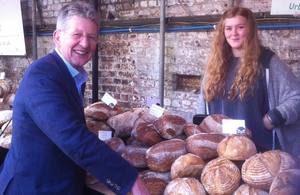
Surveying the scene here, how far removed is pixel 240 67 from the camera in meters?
2.40

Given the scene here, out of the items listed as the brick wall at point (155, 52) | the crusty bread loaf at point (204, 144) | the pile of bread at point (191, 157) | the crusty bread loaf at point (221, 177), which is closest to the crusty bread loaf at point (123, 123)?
the pile of bread at point (191, 157)

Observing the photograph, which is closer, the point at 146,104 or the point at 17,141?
the point at 17,141

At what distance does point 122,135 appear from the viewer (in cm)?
201

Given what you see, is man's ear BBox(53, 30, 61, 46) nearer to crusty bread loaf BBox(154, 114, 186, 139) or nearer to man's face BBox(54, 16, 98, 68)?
A: man's face BBox(54, 16, 98, 68)

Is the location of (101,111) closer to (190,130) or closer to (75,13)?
(190,130)

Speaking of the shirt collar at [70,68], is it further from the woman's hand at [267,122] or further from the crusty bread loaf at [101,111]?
the woman's hand at [267,122]

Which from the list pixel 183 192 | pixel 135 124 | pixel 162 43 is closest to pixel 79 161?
pixel 183 192

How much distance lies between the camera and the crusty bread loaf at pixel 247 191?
1.35 m

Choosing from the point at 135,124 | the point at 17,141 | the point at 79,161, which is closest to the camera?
the point at 79,161

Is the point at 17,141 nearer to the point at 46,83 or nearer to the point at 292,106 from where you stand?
the point at 46,83

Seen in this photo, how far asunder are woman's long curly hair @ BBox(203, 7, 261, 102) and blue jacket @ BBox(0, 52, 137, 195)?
124 centimetres

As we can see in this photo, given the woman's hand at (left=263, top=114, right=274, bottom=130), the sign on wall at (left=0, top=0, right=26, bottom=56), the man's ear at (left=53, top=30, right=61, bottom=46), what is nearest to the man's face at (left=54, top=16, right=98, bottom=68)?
the man's ear at (left=53, top=30, right=61, bottom=46)

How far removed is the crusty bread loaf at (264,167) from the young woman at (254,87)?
2.88 ft

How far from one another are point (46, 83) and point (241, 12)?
152cm
